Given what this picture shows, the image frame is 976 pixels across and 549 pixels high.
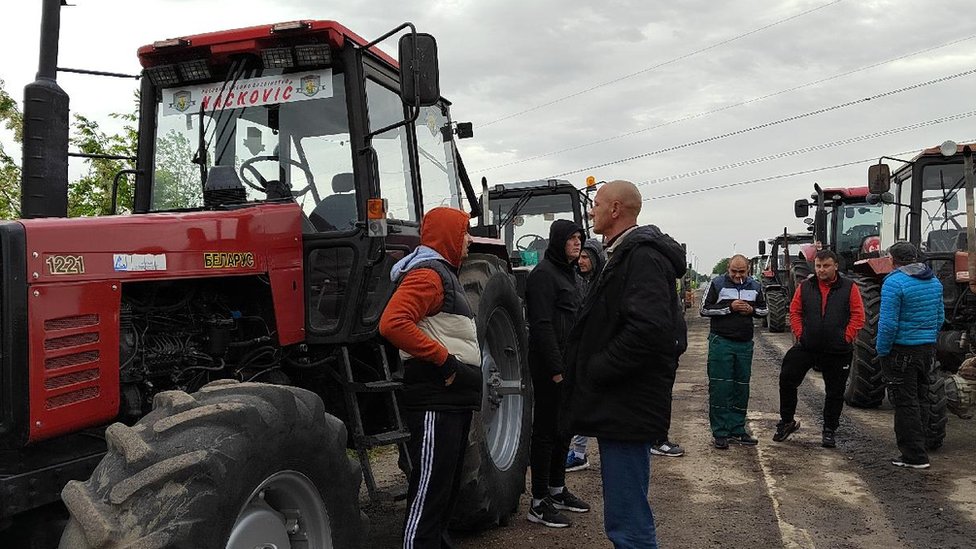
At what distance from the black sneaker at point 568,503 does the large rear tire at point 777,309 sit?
13656mm

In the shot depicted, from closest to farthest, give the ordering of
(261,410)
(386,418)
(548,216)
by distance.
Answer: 1. (261,410)
2. (386,418)
3. (548,216)

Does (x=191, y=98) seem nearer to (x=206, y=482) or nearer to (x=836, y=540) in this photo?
(x=206, y=482)

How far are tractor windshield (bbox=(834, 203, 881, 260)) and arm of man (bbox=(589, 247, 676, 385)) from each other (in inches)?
490

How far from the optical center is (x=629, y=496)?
3.22 meters

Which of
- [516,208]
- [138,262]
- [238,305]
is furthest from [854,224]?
[138,262]

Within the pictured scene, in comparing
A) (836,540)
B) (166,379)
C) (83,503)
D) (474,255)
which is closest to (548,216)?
(474,255)

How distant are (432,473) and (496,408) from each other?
1.71 metres

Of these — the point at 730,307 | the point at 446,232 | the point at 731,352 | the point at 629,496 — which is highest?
the point at 446,232

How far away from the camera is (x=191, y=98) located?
167 inches

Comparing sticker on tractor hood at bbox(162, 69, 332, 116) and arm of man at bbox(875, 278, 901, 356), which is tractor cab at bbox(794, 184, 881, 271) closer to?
arm of man at bbox(875, 278, 901, 356)

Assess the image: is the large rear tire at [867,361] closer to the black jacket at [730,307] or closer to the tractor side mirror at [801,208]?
the black jacket at [730,307]

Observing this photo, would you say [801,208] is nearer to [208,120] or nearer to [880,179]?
[880,179]

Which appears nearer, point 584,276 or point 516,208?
point 584,276

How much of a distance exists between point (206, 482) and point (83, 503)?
337 mm
